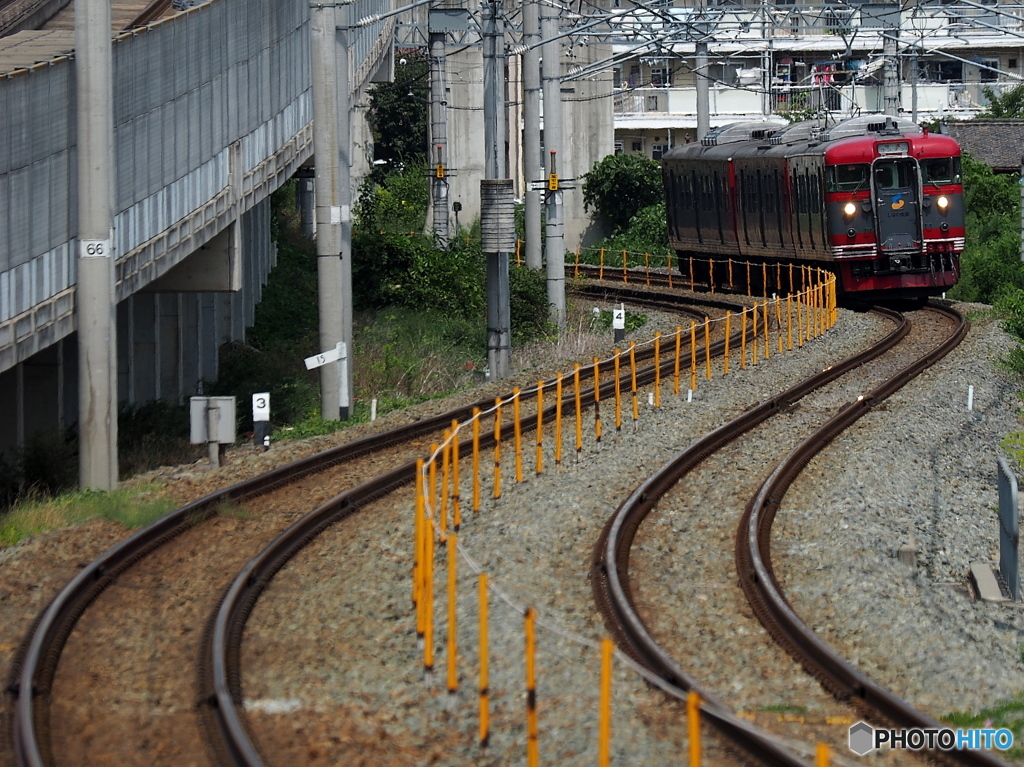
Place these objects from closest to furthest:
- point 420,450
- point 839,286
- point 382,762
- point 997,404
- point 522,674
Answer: point 382,762
point 522,674
point 420,450
point 997,404
point 839,286

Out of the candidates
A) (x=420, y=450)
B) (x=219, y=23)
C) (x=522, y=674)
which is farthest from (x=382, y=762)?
(x=219, y=23)

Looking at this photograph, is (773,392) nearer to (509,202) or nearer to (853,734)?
(509,202)

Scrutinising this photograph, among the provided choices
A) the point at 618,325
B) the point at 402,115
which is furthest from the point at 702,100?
the point at 402,115

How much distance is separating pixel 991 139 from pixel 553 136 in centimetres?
2812

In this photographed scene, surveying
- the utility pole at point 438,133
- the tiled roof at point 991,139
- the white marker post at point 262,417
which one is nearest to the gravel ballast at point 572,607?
the white marker post at point 262,417

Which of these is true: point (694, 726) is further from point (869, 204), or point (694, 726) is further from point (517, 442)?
point (869, 204)

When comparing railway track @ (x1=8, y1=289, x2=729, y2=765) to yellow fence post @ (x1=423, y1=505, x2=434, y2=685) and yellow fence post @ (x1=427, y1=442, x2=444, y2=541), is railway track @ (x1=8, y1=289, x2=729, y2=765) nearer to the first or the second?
yellow fence post @ (x1=427, y1=442, x2=444, y2=541)

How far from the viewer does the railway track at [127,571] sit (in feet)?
27.1

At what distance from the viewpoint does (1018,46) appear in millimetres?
63312

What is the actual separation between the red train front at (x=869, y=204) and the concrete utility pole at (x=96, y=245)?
1523 cm

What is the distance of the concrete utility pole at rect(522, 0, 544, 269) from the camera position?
84.6 ft

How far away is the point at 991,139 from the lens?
49844 mm

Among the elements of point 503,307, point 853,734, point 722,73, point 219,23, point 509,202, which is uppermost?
point 722,73

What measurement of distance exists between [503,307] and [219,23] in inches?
232
